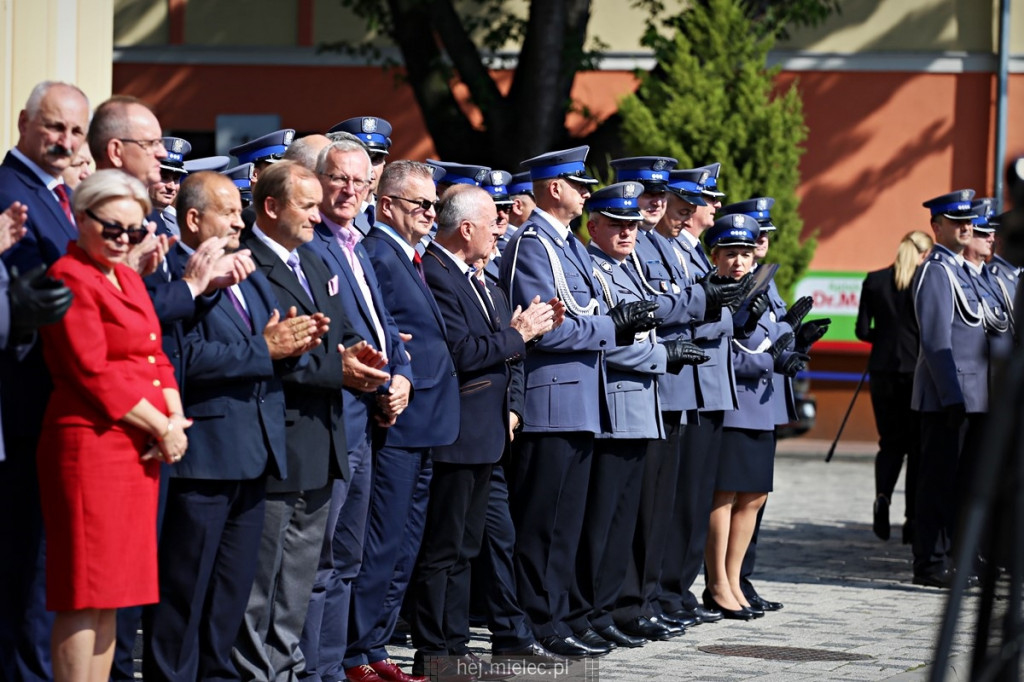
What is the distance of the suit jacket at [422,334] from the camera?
7016mm

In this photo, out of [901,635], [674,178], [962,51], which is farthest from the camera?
[962,51]

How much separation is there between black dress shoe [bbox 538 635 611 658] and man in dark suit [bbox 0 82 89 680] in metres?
2.97

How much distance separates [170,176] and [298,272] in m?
1.90

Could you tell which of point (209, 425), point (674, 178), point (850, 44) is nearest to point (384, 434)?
point (209, 425)

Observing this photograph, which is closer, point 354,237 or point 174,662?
point 174,662

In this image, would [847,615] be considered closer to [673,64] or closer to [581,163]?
[581,163]

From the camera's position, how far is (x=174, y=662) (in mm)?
5609

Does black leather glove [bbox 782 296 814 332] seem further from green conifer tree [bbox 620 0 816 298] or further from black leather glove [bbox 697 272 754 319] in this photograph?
green conifer tree [bbox 620 0 816 298]

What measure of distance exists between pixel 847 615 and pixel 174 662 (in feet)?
15.7

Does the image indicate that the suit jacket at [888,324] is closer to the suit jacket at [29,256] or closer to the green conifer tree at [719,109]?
the green conifer tree at [719,109]

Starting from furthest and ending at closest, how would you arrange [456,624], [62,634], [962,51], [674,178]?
[962,51], [674,178], [456,624], [62,634]

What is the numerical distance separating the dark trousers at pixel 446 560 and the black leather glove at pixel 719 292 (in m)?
1.84

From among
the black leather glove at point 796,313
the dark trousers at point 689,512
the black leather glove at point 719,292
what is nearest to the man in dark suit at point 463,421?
the black leather glove at point 719,292

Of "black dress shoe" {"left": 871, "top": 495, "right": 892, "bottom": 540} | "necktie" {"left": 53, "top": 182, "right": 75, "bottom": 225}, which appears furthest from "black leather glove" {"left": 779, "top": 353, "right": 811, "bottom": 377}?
"necktie" {"left": 53, "top": 182, "right": 75, "bottom": 225}
